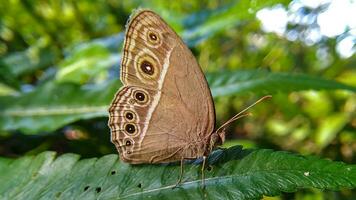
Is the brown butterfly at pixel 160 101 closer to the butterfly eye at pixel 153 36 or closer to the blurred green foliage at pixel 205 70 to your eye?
the butterfly eye at pixel 153 36

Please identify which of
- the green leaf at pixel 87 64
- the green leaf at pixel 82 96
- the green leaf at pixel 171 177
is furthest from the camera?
the green leaf at pixel 87 64

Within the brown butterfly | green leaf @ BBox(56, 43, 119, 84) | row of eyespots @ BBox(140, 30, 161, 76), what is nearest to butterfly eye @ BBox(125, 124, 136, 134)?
the brown butterfly

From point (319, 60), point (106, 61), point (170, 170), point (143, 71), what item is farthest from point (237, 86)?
point (319, 60)

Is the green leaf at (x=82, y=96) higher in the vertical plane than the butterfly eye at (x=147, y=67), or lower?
lower

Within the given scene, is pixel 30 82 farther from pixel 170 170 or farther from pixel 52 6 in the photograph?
pixel 170 170

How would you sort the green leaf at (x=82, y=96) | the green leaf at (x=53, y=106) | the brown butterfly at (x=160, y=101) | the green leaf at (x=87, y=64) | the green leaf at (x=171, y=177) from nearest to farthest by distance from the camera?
1. the green leaf at (x=171, y=177)
2. the brown butterfly at (x=160, y=101)
3. the green leaf at (x=82, y=96)
4. the green leaf at (x=53, y=106)
5. the green leaf at (x=87, y=64)

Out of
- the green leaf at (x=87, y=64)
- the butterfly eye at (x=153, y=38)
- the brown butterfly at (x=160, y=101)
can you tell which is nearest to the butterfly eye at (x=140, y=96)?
the brown butterfly at (x=160, y=101)

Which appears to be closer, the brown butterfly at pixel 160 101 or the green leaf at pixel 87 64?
the brown butterfly at pixel 160 101
